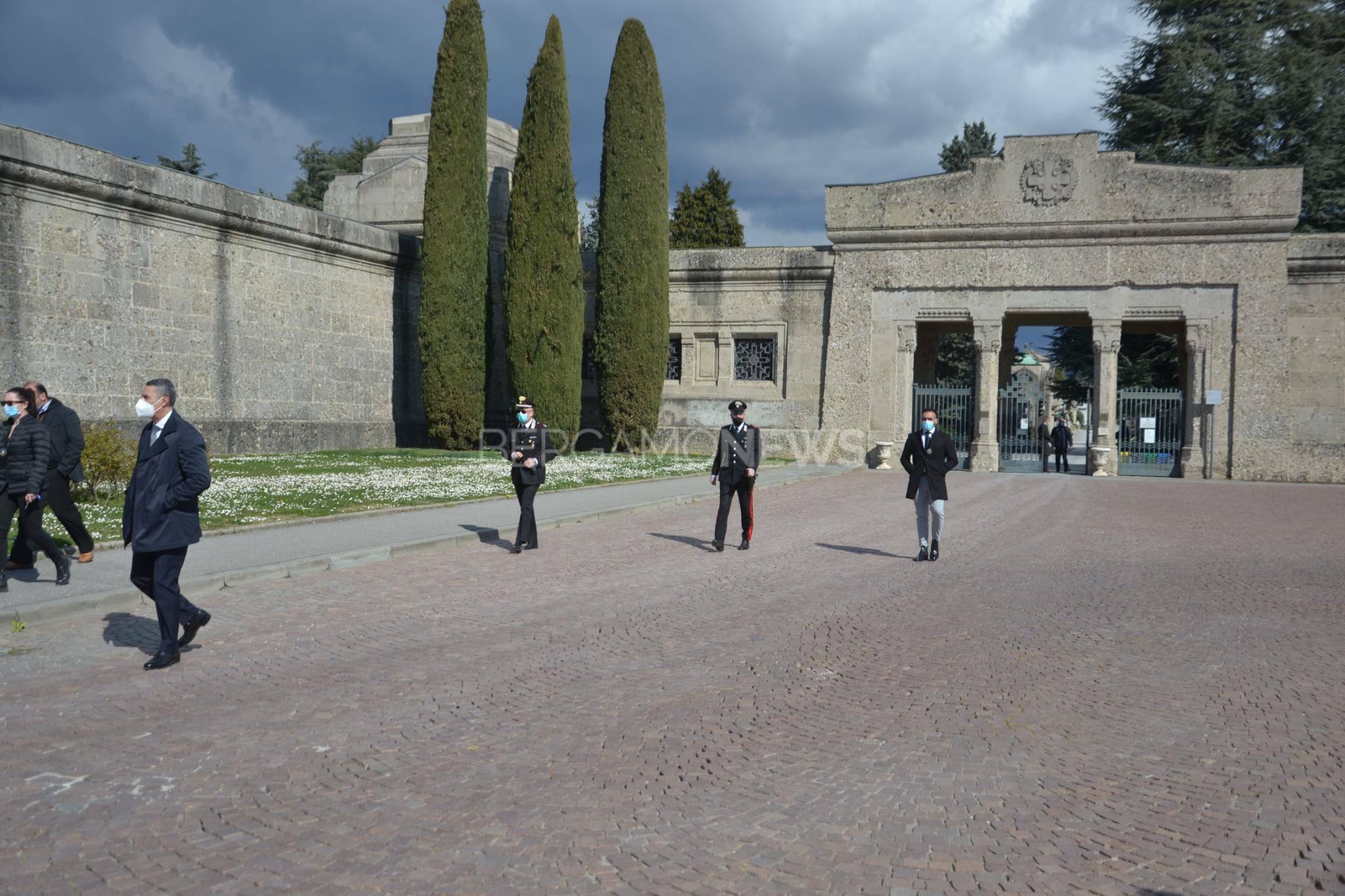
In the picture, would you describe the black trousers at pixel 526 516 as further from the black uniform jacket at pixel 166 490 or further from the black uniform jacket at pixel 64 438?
the black uniform jacket at pixel 166 490

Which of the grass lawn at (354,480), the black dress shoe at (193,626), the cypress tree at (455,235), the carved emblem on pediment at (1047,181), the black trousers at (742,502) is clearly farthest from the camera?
the carved emblem on pediment at (1047,181)

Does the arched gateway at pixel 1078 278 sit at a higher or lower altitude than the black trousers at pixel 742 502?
higher

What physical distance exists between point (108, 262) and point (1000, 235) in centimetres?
2159

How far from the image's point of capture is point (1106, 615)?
27.2ft

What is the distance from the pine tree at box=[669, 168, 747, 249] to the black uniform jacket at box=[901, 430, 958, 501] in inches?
1728

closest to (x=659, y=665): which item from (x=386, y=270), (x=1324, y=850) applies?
(x=1324, y=850)

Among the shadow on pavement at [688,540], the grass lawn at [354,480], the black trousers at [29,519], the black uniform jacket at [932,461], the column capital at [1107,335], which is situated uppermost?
the column capital at [1107,335]

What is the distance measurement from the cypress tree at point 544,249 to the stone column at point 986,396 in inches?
451

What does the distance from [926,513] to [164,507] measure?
7.96m

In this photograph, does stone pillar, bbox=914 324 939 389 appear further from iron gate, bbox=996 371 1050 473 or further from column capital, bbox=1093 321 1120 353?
column capital, bbox=1093 321 1120 353

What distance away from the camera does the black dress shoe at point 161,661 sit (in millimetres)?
6480

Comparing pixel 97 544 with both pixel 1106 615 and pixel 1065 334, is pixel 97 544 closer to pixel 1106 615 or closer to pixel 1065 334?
pixel 1106 615

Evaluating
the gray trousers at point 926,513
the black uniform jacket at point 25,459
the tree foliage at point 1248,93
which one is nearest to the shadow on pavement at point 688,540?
the gray trousers at point 926,513

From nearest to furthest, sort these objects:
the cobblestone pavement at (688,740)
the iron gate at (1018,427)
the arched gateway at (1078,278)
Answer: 1. the cobblestone pavement at (688,740)
2. the arched gateway at (1078,278)
3. the iron gate at (1018,427)
